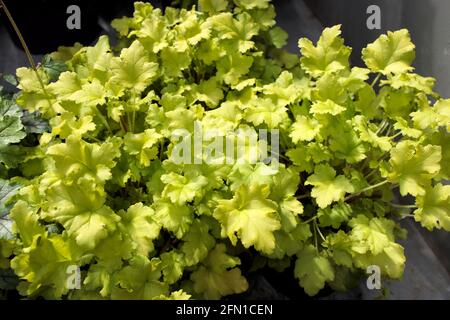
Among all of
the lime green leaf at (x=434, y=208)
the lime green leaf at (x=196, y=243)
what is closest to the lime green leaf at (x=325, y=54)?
the lime green leaf at (x=434, y=208)

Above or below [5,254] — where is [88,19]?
above

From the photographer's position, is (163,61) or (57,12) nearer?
(163,61)

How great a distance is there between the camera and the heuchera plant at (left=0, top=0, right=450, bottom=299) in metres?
1.41

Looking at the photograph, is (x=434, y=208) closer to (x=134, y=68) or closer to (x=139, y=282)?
(x=139, y=282)

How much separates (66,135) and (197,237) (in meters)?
0.51

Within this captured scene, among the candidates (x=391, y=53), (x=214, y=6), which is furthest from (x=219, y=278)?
(x=214, y=6)

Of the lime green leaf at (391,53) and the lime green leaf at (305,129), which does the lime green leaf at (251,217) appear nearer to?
the lime green leaf at (305,129)

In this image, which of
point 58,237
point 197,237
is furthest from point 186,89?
point 58,237

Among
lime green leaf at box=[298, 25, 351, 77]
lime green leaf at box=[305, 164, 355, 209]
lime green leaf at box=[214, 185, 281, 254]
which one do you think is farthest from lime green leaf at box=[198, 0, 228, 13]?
lime green leaf at box=[214, 185, 281, 254]

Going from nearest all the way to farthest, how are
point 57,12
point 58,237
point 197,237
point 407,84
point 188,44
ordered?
1. point 58,237
2. point 197,237
3. point 407,84
4. point 188,44
5. point 57,12

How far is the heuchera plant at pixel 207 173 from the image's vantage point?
4.63 ft

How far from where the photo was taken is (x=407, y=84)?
165cm

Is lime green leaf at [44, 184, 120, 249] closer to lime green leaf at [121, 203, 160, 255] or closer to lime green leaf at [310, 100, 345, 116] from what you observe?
lime green leaf at [121, 203, 160, 255]

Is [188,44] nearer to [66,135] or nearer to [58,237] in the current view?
[66,135]
